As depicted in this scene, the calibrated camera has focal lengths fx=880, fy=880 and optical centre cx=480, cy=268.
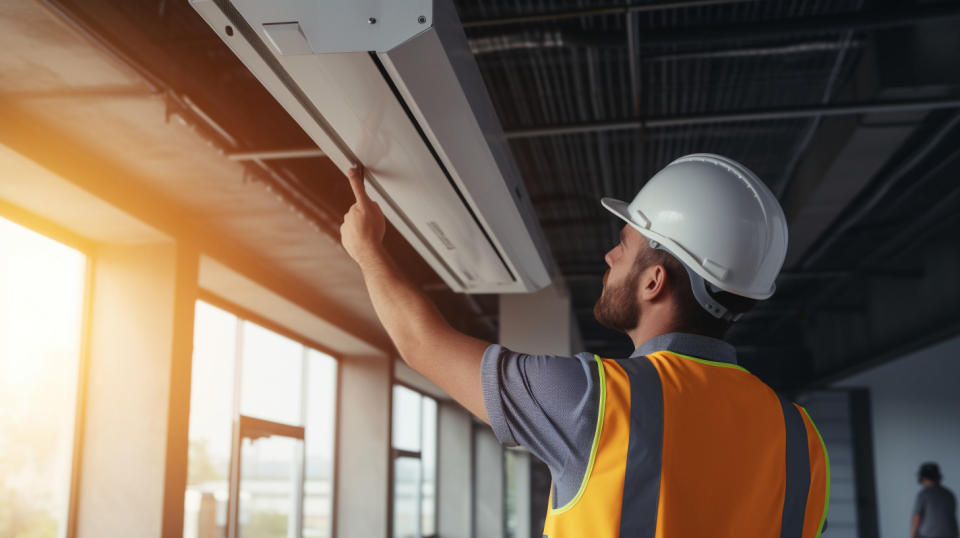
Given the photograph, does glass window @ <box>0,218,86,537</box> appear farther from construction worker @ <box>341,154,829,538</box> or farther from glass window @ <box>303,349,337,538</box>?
glass window @ <box>303,349,337,538</box>

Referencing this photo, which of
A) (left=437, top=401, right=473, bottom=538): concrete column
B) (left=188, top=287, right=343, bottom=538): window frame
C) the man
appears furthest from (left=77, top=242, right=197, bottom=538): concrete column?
(left=437, top=401, right=473, bottom=538): concrete column

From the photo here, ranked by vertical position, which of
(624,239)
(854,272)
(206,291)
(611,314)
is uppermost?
(854,272)

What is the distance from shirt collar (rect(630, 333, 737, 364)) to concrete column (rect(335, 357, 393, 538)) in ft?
19.8

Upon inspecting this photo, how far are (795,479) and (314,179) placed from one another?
3.35 m

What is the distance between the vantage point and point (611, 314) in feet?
4.27

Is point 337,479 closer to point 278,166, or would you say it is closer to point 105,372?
point 105,372

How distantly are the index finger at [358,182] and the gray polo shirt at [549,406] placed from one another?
0.53 m

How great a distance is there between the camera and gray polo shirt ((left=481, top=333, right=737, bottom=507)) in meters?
1.05

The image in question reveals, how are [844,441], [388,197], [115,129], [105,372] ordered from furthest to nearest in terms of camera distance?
[844,441]
[105,372]
[115,129]
[388,197]

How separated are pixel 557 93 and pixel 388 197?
6.43 ft

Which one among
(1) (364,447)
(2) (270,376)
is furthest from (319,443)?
(2) (270,376)

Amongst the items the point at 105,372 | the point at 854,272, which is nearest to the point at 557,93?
the point at 105,372

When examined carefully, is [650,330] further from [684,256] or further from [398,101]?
[398,101]

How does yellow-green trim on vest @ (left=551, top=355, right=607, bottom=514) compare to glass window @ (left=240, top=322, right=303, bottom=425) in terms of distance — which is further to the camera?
glass window @ (left=240, top=322, right=303, bottom=425)
